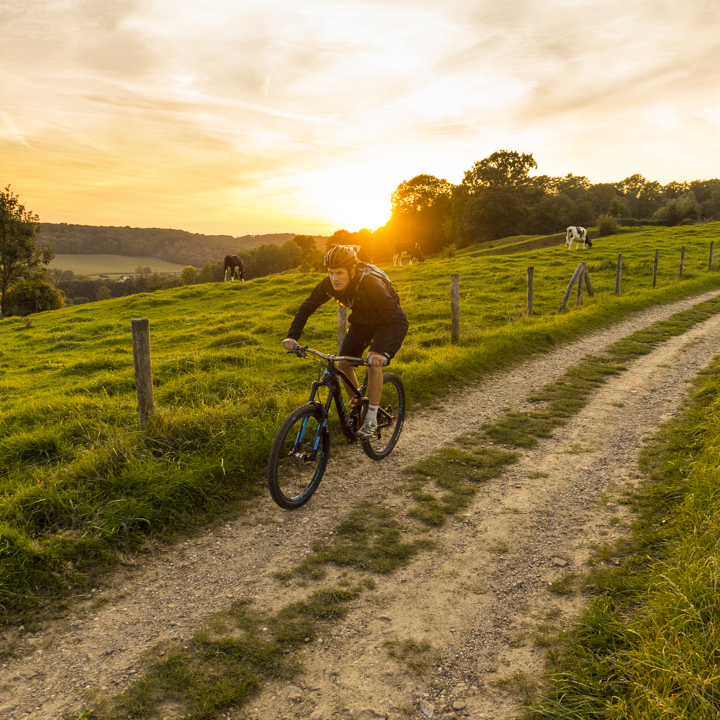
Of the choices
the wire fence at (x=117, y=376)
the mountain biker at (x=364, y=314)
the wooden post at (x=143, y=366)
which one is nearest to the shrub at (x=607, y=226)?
the wire fence at (x=117, y=376)

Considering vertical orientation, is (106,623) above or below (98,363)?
below

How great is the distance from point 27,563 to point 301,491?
2517 mm

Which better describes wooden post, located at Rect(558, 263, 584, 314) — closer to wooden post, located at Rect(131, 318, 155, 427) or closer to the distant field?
wooden post, located at Rect(131, 318, 155, 427)

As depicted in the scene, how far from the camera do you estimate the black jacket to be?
527 cm

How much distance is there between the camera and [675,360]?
10477mm

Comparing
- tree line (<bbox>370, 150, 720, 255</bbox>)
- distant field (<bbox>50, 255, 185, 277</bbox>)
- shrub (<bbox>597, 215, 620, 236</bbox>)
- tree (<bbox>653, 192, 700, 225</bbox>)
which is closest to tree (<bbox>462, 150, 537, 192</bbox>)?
tree line (<bbox>370, 150, 720, 255</bbox>)

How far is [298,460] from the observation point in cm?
517

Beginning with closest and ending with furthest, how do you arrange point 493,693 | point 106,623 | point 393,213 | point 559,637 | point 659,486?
point 493,693 → point 559,637 → point 106,623 → point 659,486 → point 393,213

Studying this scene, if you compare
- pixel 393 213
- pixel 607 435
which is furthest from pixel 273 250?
pixel 607 435

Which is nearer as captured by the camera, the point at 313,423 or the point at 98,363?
the point at 313,423

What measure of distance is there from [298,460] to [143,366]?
7.20 feet

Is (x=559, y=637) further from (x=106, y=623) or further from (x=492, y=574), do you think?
(x=106, y=623)

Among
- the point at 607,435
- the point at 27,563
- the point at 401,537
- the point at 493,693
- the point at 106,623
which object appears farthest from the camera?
the point at 607,435

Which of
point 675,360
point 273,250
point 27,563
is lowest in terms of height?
point 27,563
